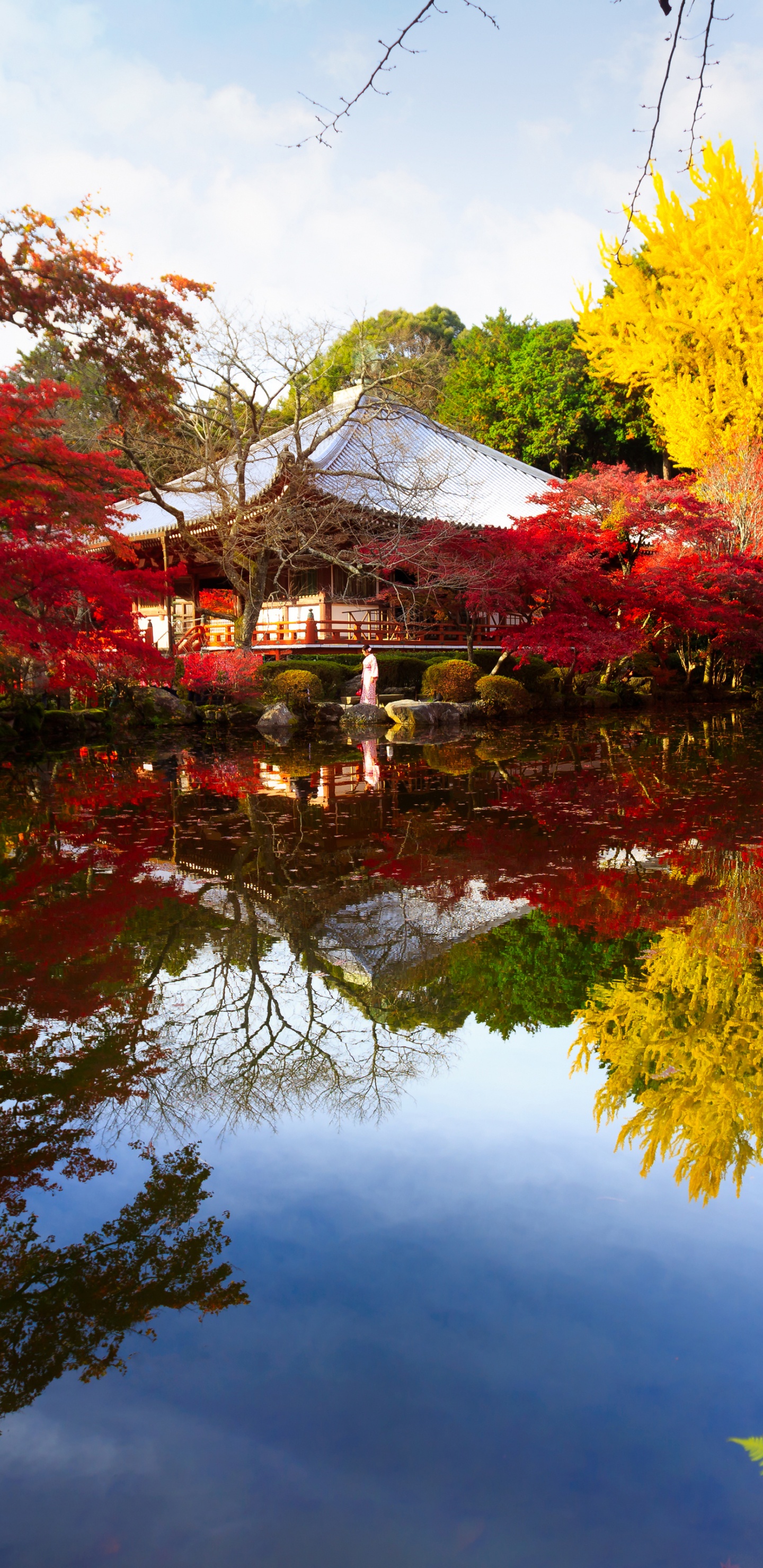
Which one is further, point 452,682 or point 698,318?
point 698,318

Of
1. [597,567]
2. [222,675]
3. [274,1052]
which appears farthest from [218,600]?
[274,1052]

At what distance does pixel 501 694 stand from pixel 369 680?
3.26 metres

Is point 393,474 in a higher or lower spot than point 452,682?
higher

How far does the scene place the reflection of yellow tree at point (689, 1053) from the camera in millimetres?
3098

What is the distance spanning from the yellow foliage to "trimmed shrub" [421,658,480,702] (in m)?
8.73

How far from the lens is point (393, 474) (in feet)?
65.3

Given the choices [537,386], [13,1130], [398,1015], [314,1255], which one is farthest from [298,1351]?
[537,386]

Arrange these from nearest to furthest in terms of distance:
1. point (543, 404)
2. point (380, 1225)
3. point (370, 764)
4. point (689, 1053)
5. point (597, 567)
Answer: point (380, 1225) → point (689, 1053) → point (370, 764) → point (597, 567) → point (543, 404)

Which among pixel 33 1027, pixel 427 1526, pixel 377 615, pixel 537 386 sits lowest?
pixel 427 1526

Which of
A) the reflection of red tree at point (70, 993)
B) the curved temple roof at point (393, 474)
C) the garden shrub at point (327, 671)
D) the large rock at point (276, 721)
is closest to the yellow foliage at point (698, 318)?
the curved temple roof at point (393, 474)

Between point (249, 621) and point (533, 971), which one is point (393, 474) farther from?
point (533, 971)

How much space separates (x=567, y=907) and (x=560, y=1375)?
3.64 m

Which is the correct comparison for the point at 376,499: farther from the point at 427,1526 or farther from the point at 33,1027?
the point at 427,1526

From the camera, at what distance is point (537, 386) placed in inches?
1266
